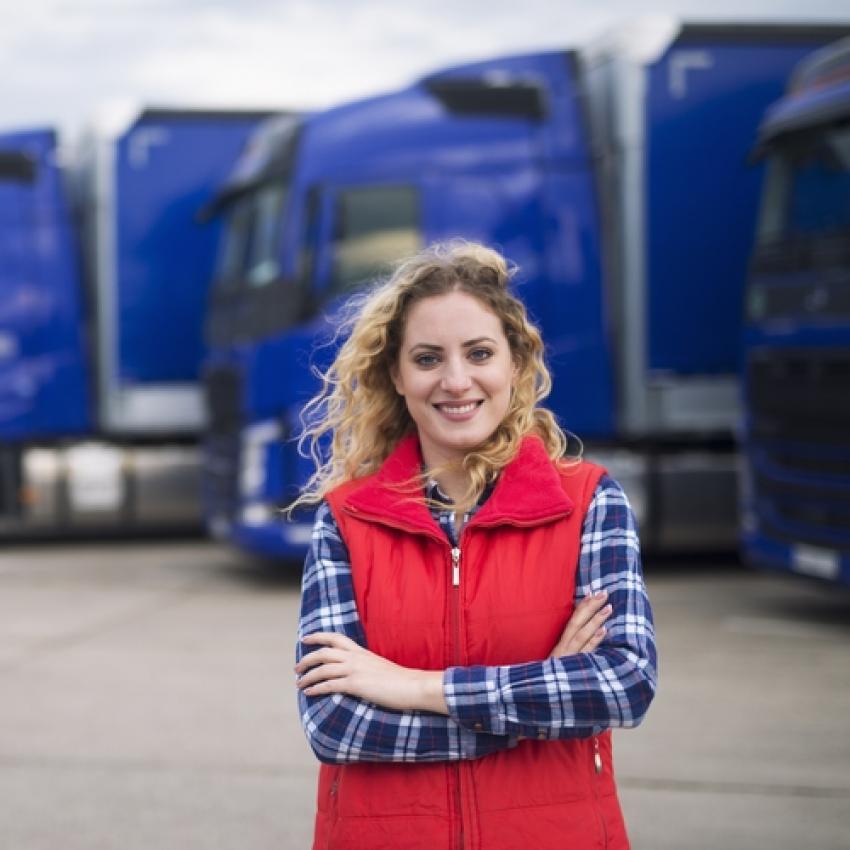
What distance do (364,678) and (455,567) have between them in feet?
0.67

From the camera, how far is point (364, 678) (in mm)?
2393

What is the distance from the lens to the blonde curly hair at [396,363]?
2545mm

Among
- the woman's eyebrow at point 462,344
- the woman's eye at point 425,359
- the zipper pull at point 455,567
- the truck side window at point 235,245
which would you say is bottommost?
the zipper pull at point 455,567

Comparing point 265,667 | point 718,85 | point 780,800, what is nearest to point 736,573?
→ point 718,85

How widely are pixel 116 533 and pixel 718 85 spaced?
23.3ft

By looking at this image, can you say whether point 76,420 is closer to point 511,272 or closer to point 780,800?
point 780,800

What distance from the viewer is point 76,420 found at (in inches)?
532

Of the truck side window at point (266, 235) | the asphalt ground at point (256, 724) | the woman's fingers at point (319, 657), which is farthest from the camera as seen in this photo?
the truck side window at point (266, 235)

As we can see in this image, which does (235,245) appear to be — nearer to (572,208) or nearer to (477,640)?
(572,208)

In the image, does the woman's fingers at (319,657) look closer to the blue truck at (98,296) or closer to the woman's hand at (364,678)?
→ the woman's hand at (364,678)

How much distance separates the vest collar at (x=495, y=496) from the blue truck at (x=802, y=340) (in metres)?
6.35

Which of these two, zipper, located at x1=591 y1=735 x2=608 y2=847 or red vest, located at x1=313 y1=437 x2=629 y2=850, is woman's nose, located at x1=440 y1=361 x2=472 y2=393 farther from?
zipper, located at x1=591 y1=735 x2=608 y2=847

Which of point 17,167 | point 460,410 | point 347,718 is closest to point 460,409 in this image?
point 460,410

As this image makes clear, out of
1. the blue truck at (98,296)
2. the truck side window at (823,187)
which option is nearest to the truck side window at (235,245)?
the blue truck at (98,296)
